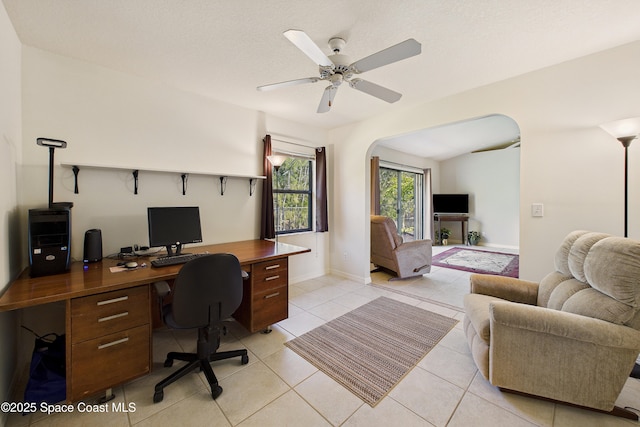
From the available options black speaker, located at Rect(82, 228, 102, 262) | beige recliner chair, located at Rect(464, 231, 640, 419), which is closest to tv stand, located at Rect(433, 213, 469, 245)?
beige recliner chair, located at Rect(464, 231, 640, 419)

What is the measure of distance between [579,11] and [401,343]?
2.75 metres

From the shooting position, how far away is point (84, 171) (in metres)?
2.18

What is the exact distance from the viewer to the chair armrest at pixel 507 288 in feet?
6.69

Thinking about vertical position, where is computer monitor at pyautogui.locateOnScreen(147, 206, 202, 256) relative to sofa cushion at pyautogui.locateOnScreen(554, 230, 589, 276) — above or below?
above

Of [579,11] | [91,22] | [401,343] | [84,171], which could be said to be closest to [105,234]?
[84,171]

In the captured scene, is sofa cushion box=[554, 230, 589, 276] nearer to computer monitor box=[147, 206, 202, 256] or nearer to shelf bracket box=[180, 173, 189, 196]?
computer monitor box=[147, 206, 202, 256]

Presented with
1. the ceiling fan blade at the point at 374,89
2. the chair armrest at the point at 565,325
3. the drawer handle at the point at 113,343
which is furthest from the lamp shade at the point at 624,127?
the drawer handle at the point at 113,343

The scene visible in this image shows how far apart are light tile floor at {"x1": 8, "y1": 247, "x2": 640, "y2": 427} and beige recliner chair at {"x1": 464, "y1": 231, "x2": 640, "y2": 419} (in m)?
0.15

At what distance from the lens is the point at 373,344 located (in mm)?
2244

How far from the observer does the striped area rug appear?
182cm

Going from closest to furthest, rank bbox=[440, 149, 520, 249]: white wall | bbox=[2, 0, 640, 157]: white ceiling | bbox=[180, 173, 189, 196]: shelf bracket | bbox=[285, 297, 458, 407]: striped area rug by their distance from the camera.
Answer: bbox=[2, 0, 640, 157]: white ceiling → bbox=[285, 297, 458, 407]: striped area rug → bbox=[180, 173, 189, 196]: shelf bracket → bbox=[440, 149, 520, 249]: white wall

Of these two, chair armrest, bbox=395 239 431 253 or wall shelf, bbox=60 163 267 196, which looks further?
chair armrest, bbox=395 239 431 253

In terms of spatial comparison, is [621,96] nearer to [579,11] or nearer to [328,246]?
[579,11]

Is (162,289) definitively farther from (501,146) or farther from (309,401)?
(501,146)
